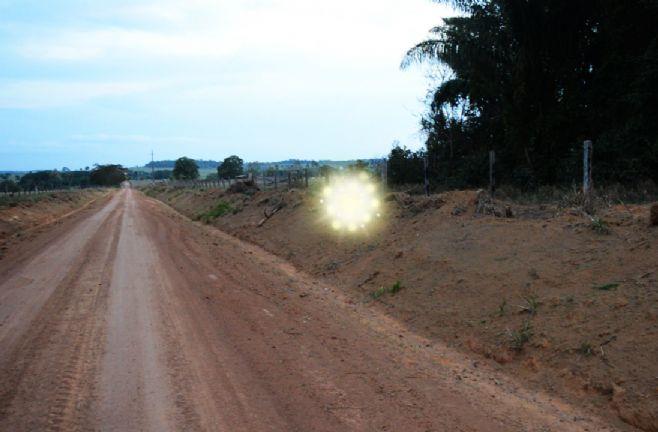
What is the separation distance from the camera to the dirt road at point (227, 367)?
445cm

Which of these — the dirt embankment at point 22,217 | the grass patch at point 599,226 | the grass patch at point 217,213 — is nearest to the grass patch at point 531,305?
the grass patch at point 599,226

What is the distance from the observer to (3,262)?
13.2 metres

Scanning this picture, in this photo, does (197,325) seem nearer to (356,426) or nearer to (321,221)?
(356,426)

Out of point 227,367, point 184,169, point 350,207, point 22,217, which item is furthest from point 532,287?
point 184,169

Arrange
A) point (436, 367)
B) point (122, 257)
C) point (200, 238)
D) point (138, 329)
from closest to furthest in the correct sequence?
point (436, 367)
point (138, 329)
point (122, 257)
point (200, 238)

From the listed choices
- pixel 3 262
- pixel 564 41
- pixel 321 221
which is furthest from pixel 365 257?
pixel 564 41

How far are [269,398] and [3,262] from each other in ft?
37.4

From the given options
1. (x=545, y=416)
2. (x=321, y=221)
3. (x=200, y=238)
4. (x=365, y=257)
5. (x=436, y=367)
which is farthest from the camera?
(x=200, y=238)

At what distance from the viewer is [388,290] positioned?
9445mm

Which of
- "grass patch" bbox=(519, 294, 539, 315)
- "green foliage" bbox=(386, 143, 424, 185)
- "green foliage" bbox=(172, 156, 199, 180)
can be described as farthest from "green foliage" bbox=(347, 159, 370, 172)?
"green foliage" bbox=(172, 156, 199, 180)

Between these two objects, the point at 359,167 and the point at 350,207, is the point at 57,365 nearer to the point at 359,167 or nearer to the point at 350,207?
the point at 350,207

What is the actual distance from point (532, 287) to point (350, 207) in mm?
9066

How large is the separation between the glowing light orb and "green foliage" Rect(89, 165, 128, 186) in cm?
13504

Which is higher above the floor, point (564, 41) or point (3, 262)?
point (564, 41)
